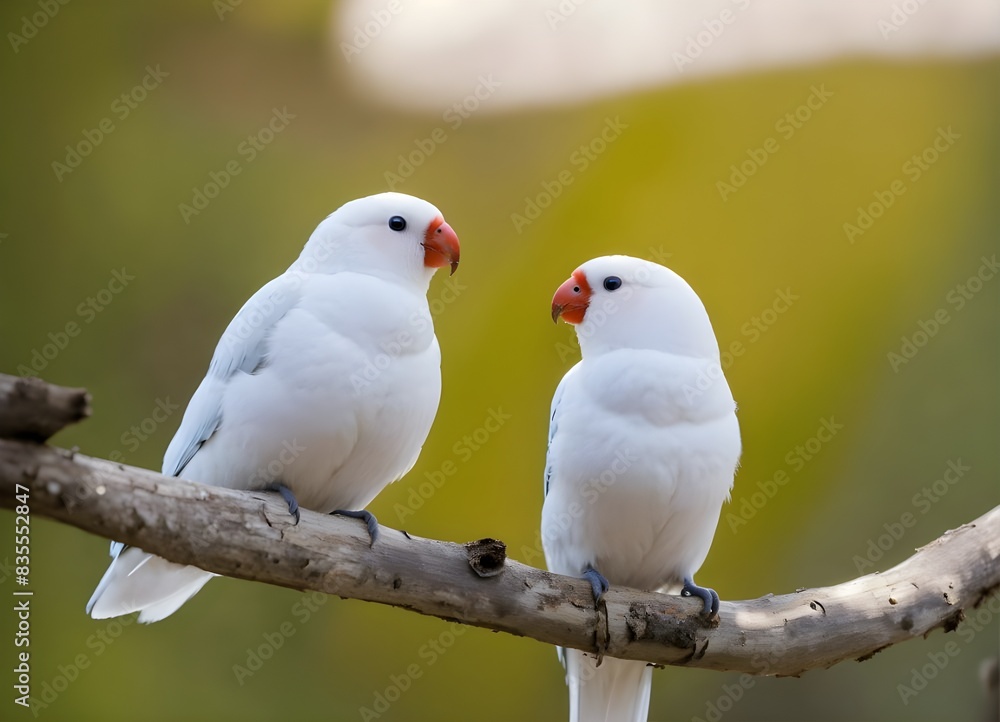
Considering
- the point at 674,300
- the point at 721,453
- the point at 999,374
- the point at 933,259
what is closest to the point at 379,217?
the point at 674,300

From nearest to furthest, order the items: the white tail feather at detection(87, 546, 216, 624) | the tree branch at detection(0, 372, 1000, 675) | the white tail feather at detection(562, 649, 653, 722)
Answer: the tree branch at detection(0, 372, 1000, 675) < the white tail feather at detection(87, 546, 216, 624) < the white tail feather at detection(562, 649, 653, 722)

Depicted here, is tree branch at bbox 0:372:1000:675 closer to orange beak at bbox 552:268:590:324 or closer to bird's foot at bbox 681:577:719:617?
Answer: bird's foot at bbox 681:577:719:617

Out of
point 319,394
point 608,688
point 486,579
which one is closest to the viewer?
point 486,579

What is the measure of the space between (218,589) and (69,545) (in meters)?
0.93

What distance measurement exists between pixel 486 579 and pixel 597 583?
1.46ft

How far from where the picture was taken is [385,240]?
10.5 feet

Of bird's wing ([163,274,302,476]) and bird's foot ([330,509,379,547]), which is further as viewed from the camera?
bird's wing ([163,274,302,476])

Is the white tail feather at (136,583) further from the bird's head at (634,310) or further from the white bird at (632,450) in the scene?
the bird's head at (634,310)

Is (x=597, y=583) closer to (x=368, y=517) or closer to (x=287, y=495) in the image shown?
(x=368, y=517)

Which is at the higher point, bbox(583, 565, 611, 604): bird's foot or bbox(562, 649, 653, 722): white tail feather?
bbox(583, 565, 611, 604): bird's foot

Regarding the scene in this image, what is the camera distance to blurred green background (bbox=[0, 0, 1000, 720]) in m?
5.53

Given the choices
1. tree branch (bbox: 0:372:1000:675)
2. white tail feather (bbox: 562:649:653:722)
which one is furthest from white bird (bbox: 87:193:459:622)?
white tail feather (bbox: 562:649:653:722)

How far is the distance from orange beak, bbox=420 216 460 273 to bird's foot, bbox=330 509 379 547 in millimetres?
958

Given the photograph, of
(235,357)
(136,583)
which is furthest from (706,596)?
(136,583)
